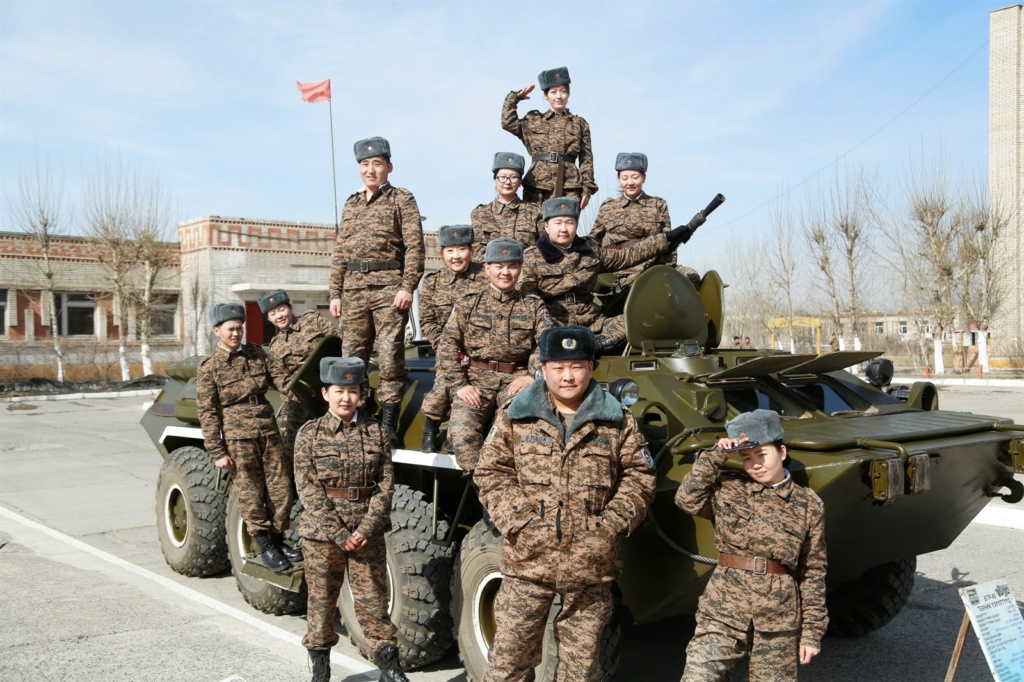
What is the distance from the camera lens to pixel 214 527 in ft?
24.5

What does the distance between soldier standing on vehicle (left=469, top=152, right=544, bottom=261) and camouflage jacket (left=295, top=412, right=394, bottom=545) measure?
2096 millimetres

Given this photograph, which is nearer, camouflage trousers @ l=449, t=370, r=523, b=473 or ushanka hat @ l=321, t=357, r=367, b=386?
ushanka hat @ l=321, t=357, r=367, b=386

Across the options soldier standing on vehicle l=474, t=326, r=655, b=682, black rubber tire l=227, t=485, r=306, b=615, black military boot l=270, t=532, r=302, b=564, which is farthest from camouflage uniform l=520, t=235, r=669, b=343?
black military boot l=270, t=532, r=302, b=564

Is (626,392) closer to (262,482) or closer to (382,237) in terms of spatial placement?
(382,237)

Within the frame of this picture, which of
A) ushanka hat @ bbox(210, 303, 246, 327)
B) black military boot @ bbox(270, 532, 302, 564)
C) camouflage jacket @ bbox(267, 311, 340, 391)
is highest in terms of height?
ushanka hat @ bbox(210, 303, 246, 327)

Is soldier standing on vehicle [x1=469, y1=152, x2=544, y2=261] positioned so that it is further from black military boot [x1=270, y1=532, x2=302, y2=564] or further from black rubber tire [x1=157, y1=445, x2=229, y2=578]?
black rubber tire [x1=157, y1=445, x2=229, y2=578]

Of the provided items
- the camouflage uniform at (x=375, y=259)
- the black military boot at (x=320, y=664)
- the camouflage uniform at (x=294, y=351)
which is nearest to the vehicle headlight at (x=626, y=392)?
the black military boot at (x=320, y=664)

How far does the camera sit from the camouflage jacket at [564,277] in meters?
5.91

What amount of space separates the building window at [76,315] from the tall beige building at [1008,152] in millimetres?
27763

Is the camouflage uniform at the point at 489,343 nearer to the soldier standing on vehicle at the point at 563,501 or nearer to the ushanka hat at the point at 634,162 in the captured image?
the soldier standing on vehicle at the point at 563,501

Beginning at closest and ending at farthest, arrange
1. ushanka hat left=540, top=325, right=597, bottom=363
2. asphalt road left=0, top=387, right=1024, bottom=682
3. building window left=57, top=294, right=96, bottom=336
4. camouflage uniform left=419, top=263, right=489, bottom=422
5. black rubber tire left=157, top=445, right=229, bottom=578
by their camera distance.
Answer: ushanka hat left=540, top=325, right=597, bottom=363
asphalt road left=0, top=387, right=1024, bottom=682
camouflage uniform left=419, top=263, right=489, bottom=422
black rubber tire left=157, top=445, right=229, bottom=578
building window left=57, top=294, right=96, bottom=336

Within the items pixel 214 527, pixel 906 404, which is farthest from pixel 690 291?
pixel 214 527

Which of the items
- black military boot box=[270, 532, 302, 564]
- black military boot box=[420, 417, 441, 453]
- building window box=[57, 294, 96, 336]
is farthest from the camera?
building window box=[57, 294, 96, 336]

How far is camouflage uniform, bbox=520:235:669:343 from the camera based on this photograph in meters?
5.91
